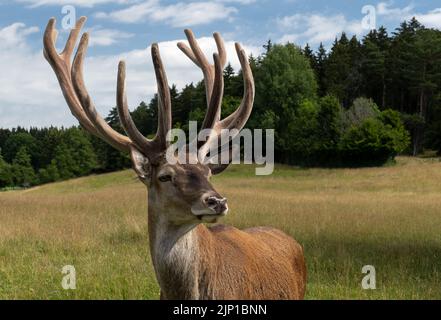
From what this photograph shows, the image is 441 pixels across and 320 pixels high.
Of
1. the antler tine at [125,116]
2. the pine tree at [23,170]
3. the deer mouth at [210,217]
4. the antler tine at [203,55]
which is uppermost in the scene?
the antler tine at [203,55]

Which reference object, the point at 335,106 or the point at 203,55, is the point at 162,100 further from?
the point at 335,106

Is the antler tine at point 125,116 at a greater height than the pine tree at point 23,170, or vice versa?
the antler tine at point 125,116

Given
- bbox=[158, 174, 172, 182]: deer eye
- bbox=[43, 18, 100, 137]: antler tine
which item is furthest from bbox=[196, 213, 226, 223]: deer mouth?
bbox=[43, 18, 100, 137]: antler tine

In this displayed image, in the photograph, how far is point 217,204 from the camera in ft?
11.2

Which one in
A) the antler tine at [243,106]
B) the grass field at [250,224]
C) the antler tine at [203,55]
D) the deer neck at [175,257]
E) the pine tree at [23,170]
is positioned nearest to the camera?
the deer neck at [175,257]

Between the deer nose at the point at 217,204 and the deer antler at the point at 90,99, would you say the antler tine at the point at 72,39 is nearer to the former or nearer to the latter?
the deer antler at the point at 90,99

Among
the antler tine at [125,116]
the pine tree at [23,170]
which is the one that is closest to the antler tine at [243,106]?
the antler tine at [125,116]

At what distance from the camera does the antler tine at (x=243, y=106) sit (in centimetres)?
469

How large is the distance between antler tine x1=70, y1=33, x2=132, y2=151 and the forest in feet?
160

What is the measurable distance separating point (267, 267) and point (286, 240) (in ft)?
3.10

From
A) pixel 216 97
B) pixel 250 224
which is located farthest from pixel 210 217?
pixel 250 224

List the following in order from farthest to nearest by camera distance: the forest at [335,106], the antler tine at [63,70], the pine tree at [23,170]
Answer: the pine tree at [23,170]
the forest at [335,106]
the antler tine at [63,70]

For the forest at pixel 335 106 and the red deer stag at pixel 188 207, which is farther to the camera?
the forest at pixel 335 106
